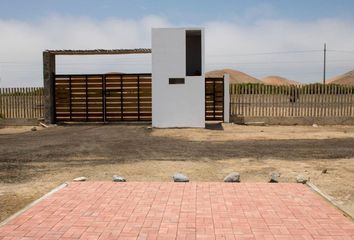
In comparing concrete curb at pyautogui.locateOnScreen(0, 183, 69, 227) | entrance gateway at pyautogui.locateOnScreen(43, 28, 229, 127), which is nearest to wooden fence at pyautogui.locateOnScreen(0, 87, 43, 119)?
entrance gateway at pyautogui.locateOnScreen(43, 28, 229, 127)

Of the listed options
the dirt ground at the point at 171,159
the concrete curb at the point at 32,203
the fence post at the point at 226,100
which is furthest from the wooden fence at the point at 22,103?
the concrete curb at the point at 32,203

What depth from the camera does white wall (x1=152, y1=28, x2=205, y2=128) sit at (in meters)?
19.3

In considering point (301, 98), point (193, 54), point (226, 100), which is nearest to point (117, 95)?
point (193, 54)

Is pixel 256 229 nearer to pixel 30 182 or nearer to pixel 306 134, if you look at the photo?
pixel 30 182

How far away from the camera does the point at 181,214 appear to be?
19.1 ft

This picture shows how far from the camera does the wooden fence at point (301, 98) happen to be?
72.8 ft

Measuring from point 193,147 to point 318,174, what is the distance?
5.07 meters

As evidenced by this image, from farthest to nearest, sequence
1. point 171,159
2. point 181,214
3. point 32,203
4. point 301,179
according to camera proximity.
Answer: point 171,159, point 301,179, point 32,203, point 181,214

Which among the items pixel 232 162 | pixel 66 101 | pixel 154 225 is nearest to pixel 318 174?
pixel 232 162

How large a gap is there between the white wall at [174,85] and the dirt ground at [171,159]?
2490 millimetres

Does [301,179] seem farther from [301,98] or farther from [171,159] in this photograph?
[301,98]

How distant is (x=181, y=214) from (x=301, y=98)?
59.0 feet

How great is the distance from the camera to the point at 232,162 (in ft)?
34.0

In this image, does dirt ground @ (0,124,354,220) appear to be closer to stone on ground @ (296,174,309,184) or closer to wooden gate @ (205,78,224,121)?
stone on ground @ (296,174,309,184)
